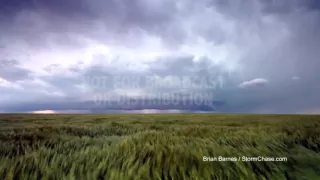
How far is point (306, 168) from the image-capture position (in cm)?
146

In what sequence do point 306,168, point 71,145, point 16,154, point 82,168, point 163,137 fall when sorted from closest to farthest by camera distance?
point 82,168, point 306,168, point 16,154, point 71,145, point 163,137

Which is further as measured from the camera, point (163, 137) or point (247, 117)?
→ point (247, 117)

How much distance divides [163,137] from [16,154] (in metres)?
1.13

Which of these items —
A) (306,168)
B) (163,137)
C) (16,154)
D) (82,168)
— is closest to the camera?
(82,168)

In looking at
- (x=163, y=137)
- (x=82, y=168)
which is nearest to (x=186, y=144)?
(x=163, y=137)

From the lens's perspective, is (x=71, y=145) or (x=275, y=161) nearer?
(x=275, y=161)

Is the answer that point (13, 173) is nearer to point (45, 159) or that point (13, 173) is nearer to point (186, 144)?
point (45, 159)

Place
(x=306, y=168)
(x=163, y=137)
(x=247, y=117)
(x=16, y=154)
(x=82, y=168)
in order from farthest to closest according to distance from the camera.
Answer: (x=247, y=117) < (x=163, y=137) < (x=16, y=154) < (x=306, y=168) < (x=82, y=168)

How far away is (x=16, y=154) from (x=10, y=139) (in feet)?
1.39

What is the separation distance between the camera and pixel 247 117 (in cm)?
301

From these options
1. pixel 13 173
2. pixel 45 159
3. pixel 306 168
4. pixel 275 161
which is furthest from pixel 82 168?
pixel 306 168

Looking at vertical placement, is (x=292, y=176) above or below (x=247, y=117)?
below

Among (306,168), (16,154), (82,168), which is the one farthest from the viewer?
(16,154)

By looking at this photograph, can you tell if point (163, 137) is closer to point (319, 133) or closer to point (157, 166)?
point (157, 166)
